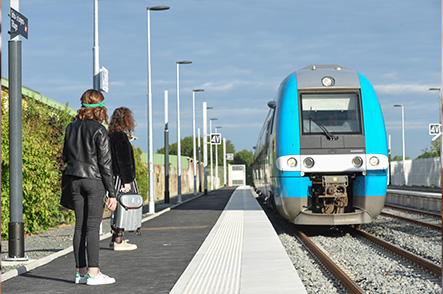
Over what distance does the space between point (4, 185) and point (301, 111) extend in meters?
6.08

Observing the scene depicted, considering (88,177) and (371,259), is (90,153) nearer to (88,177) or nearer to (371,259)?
(88,177)

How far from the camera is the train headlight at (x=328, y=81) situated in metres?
13.5

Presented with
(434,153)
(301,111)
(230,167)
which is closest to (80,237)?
(301,111)

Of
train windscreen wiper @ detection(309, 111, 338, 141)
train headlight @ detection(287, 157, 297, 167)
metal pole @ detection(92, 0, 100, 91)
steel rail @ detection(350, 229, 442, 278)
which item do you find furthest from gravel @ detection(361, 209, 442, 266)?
metal pole @ detection(92, 0, 100, 91)

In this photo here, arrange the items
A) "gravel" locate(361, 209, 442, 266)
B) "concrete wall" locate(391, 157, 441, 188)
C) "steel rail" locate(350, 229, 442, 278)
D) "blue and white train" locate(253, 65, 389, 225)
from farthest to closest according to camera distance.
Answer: "concrete wall" locate(391, 157, 441, 188), "blue and white train" locate(253, 65, 389, 225), "gravel" locate(361, 209, 442, 266), "steel rail" locate(350, 229, 442, 278)

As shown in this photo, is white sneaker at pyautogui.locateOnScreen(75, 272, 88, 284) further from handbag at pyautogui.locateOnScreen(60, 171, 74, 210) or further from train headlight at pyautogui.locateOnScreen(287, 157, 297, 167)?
train headlight at pyautogui.locateOnScreen(287, 157, 297, 167)

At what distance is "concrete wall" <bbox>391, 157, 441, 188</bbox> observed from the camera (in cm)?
4680

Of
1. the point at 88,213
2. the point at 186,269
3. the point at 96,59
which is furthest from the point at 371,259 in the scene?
the point at 96,59

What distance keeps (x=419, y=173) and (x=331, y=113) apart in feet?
135

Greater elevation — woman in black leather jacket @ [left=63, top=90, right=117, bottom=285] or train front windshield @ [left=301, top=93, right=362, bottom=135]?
train front windshield @ [left=301, top=93, right=362, bottom=135]

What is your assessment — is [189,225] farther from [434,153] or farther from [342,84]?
[434,153]

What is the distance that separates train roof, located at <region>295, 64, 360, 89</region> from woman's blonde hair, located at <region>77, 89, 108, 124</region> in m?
7.54

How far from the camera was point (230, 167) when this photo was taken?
96062mm

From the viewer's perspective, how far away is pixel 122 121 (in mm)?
9203
